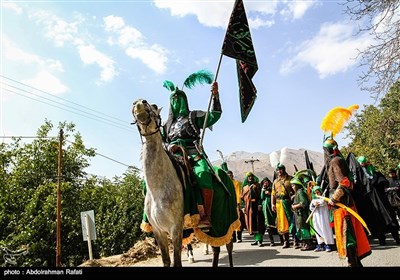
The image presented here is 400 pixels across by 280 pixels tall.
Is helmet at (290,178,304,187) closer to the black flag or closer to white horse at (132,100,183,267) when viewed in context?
the black flag

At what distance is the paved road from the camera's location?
719cm

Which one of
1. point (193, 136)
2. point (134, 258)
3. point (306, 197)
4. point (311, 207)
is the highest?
point (193, 136)

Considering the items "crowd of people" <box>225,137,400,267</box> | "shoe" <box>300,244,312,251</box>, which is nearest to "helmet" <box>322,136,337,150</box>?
"crowd of people" <box>225,137,400,267</box>

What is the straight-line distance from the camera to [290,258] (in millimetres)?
8258

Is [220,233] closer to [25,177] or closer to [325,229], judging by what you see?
[325,229]

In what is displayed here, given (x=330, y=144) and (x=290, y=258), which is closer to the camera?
(x=330, y=144)

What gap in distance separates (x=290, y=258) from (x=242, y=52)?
4921 mm

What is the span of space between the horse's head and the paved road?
4.44 metres

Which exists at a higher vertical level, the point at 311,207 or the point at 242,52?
the point at 242,52

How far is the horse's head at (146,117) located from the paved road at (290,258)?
175 inches

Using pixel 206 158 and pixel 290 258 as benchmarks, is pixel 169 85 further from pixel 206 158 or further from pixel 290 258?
pixel 290 258

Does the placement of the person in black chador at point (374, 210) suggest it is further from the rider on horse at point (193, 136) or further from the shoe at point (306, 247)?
the rider on horse at point (193, 136)

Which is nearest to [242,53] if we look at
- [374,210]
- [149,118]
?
[149,118]

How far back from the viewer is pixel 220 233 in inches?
A: 237
